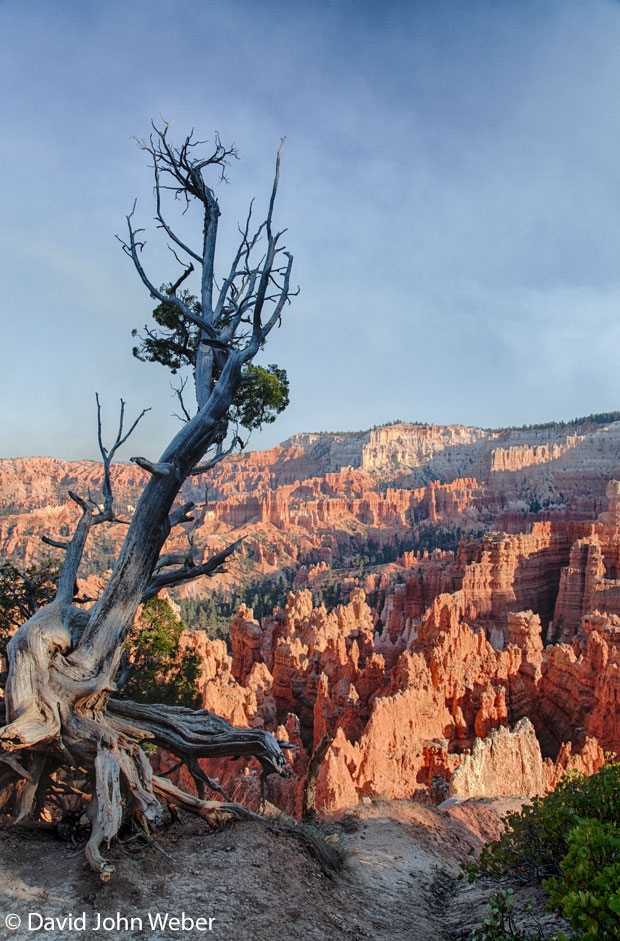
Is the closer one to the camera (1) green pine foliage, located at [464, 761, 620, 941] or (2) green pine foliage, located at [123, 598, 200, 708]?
(1) green pine foliage, located at [464, 761, 620, 941]

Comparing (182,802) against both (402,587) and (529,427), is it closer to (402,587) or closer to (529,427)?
(402,587)

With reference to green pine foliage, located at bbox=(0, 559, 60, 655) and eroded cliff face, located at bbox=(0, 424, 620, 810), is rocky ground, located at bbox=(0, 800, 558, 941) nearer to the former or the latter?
eroded cliff face, located at bbox=(0, 424, 620, 810)

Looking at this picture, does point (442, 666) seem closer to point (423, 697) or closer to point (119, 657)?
point (423, 697)

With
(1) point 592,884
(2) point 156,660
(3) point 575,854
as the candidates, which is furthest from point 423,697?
(1) point 592,884

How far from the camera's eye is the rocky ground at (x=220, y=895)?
409 centimetres

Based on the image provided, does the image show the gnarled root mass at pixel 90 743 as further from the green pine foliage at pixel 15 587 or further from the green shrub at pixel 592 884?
the green pine foliage at pixel 15 587

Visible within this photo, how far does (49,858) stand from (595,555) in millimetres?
39310

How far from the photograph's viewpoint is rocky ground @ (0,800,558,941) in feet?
13.4

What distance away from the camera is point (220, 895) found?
15.2 feet

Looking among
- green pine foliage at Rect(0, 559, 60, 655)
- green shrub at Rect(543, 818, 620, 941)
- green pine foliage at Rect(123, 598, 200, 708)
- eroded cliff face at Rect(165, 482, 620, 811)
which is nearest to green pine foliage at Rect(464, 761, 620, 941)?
green shrub at Rect(543, 818, 620, 941)

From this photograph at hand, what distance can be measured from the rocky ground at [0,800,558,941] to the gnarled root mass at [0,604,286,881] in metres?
0.27

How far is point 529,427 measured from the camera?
5822 inches

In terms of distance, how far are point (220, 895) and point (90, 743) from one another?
6.78 feet

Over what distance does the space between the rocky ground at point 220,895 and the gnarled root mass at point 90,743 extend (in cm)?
27
